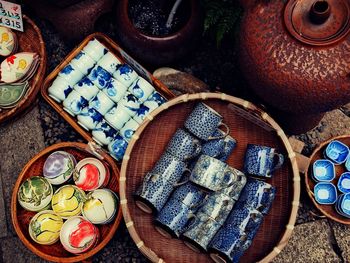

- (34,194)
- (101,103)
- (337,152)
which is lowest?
(34,194)

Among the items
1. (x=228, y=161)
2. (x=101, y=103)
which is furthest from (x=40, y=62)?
(x=228, y=161)

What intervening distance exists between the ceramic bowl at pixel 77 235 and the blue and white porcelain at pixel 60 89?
80 centimetres

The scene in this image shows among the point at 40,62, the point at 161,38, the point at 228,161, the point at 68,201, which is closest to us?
the point at 228,161

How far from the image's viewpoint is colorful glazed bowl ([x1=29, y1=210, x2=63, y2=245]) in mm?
2434

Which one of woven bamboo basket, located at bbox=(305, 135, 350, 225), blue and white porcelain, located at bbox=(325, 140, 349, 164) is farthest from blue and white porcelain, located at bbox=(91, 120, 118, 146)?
blue and white porcelain, located at bbox=(325, 140, 349, 164)

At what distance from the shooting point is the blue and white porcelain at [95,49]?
9.20ft

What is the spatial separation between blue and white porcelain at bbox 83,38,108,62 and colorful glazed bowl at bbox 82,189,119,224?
91cm

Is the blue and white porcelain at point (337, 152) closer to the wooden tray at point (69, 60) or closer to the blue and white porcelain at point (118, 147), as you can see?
the wooden tray at point (69, 60)

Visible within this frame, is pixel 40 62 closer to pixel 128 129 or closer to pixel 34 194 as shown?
pixel 128 129

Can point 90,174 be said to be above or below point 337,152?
below

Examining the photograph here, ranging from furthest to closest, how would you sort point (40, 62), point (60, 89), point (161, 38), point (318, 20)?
1. point (40, 62)
2. point (60, 89)
3. point (161, 38)
4. point (318, 20)

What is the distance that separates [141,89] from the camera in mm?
2709

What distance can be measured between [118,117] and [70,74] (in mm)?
438

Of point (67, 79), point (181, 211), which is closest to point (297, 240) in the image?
point (181, 211)
